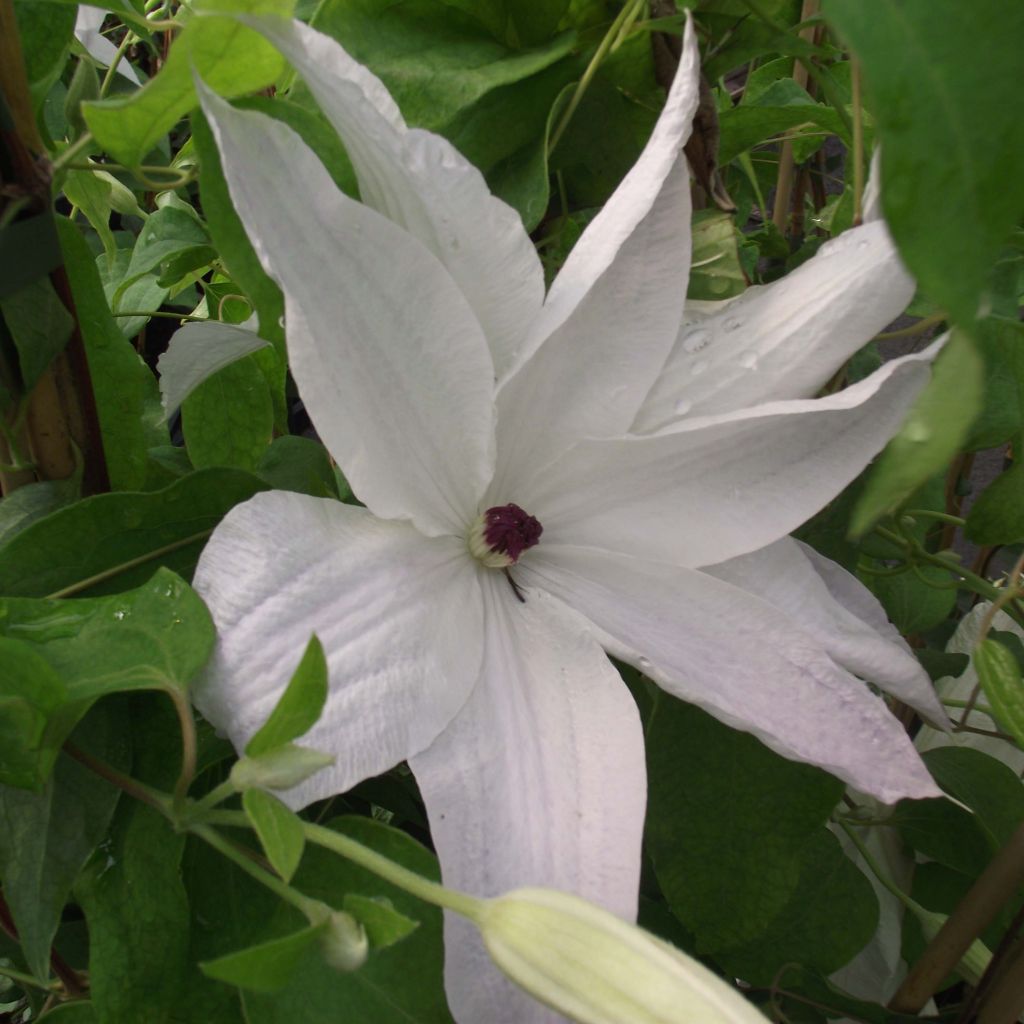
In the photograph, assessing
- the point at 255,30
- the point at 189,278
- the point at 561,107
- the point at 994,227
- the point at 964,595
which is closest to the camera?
the point at 994,227

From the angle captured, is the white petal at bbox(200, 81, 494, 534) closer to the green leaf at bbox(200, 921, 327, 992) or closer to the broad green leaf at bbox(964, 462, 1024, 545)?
the green leaf at bbox(200, 921, 327, 992)

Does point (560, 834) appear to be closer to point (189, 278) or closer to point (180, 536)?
point (180, 536)

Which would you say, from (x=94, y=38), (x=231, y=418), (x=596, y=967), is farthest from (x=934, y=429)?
(x=94, y=38)

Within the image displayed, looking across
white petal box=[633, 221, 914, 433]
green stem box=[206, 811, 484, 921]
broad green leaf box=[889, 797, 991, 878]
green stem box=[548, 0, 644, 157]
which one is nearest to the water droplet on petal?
white petal box=[633, 221, 914, 433]

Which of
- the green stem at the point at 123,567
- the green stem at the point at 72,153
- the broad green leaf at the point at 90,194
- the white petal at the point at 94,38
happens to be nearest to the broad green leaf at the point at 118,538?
the green stem at the point at 123,567

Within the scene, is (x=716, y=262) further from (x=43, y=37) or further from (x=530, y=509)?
(x=43, y=37)

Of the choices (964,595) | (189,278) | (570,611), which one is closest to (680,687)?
(570,611)
